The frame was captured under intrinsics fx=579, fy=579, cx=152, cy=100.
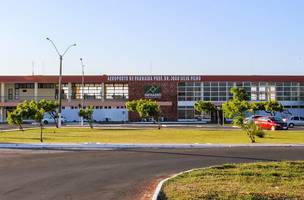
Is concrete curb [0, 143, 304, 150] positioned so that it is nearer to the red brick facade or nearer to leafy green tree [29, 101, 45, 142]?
leafy green tree [29, 101, 45, 142]

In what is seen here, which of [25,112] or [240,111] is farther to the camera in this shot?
[240,111]

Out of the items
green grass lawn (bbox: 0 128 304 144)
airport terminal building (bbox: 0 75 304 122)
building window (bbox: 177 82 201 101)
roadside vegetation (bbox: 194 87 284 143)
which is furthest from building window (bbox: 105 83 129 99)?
green grass lawn (bbox: 0 128 304 144)

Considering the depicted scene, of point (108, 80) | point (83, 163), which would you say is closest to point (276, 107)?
point (108, 80)

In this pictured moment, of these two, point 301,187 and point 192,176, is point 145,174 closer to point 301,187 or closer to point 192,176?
point 192,176

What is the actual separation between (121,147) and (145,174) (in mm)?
10653

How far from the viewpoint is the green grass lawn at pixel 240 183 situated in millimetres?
11812

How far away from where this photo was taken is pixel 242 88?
265 feet

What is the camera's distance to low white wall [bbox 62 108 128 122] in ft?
279

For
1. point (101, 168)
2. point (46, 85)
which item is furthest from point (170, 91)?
point (101, 168)

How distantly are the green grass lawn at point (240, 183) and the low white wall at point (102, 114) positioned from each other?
6784 cm

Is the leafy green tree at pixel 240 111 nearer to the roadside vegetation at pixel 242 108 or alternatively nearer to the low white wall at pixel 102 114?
the roadside vegetation at pixel 242 108

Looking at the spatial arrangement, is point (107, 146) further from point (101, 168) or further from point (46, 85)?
point (46, 85)

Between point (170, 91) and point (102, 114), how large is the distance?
35.4 ft

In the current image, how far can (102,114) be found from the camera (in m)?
86.1
